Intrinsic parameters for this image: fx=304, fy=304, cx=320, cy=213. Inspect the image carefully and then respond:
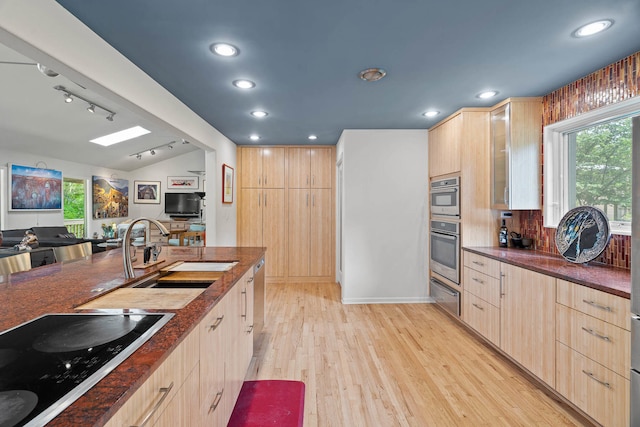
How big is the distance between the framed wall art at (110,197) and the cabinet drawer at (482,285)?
7.88 meters

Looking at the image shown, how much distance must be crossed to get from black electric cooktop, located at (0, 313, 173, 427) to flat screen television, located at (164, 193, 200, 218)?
301 inches

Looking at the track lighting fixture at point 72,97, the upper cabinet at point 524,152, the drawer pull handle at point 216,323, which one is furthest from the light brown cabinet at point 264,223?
the drawer pull handle at point 216,323

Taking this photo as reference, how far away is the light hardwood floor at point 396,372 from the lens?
1.91 metres

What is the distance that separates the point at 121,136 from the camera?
612 cm

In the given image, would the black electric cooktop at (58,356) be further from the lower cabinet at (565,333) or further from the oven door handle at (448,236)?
the oven door handle at (448,236)

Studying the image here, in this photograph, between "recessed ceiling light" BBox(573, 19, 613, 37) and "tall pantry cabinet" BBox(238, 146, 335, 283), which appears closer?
"recessed ceiling light" BBox(573, 19, 613, 37)

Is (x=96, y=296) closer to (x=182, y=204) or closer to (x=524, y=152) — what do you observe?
(x=524, y=152)

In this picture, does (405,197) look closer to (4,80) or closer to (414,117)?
(414,117)

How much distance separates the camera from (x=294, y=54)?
6.83ft

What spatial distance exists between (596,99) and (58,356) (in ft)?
11.4

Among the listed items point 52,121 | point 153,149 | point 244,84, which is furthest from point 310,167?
point 153,149

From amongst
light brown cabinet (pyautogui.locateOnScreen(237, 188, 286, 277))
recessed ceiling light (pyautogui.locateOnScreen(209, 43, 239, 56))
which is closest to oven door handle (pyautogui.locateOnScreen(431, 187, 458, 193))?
light brown cabinet (pyautogui.locateOnScreen(237, 188, 286, 277))

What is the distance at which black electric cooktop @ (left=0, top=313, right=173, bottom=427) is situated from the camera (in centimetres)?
61

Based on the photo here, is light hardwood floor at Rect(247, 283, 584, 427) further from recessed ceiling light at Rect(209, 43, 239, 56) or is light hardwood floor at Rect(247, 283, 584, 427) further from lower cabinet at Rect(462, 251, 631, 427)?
recessed ceiling light at Rect(209, 43, 239, 56)
